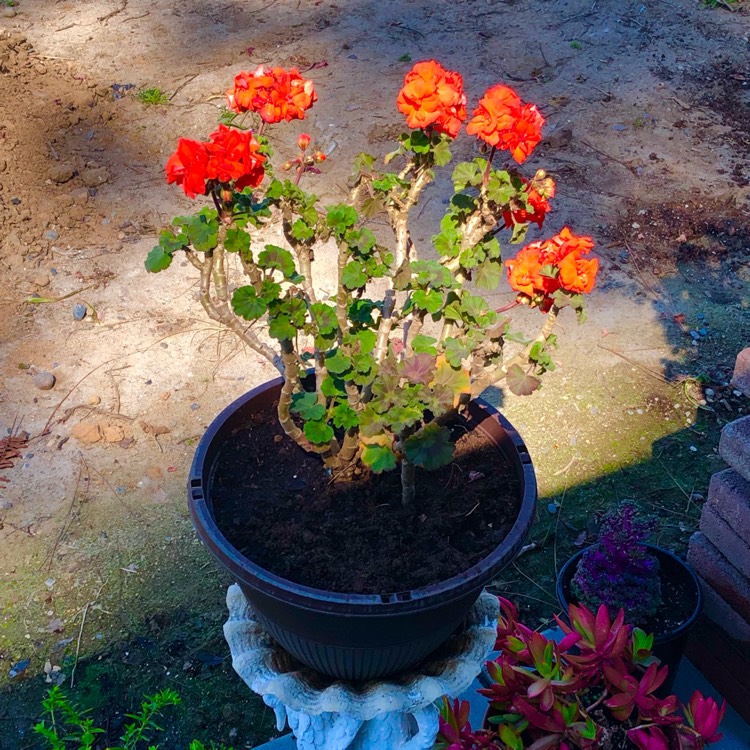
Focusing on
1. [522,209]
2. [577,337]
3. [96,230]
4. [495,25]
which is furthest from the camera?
[495,25]

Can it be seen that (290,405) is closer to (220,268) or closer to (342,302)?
(342,302)

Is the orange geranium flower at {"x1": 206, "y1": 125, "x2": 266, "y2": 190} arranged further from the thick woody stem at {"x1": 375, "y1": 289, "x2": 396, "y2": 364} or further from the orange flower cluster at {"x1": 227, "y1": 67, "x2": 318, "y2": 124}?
the thick woody stem at {"x1": 375, "y1": 289, "x2": 396, "y2": 364}

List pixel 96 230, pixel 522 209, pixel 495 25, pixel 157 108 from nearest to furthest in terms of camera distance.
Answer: pixel 522 209, pixel 96 230, pixel 157 108, pixel 495 25

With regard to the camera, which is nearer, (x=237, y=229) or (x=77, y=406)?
(x=237, y=229)

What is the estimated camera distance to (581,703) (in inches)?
63.7

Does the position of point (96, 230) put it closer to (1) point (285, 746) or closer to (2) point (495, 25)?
(1) point (285, 746)

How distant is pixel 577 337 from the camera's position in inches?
142

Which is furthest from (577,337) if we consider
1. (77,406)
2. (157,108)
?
(157,108)

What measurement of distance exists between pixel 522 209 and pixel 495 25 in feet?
16.1

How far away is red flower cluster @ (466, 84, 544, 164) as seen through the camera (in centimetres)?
160

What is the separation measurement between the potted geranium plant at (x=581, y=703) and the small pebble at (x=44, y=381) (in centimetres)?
233

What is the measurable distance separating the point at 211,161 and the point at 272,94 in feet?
0.93

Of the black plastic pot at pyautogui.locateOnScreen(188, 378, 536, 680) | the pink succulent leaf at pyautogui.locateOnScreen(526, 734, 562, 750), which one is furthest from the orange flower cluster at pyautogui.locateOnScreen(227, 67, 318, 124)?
the pink succulent leaf at pyautogui.locateOnScreen(526, 734, 562, 750)

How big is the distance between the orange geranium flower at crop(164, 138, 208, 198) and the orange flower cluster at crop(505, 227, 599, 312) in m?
0.63
